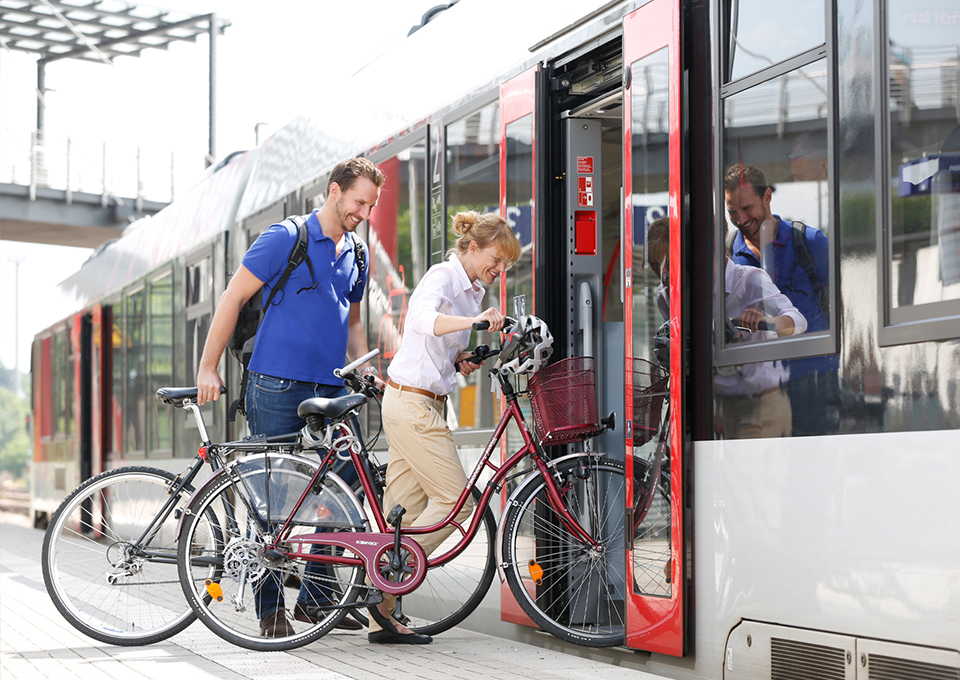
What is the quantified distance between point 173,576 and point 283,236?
1.53 meters

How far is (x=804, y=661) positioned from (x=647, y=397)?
1115 mm

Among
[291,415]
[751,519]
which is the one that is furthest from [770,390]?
[291,415]

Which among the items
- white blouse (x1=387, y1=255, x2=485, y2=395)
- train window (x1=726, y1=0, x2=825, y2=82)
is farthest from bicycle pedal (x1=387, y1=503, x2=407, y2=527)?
train window (x1=726, y1=0, x2=825, y2=82)

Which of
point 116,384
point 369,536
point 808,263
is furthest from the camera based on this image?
point 116,384

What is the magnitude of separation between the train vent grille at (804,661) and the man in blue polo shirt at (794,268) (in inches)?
24.3

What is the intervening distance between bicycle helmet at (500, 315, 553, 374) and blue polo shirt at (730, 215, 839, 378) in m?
0.95

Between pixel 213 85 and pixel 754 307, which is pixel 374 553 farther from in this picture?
pixel 213 85

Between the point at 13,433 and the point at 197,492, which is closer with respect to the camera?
the point at 197,492

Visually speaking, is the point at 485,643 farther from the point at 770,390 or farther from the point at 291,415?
the point at 770,390

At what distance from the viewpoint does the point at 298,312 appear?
18.3ft

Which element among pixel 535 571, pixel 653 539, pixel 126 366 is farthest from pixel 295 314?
pixel 126 366

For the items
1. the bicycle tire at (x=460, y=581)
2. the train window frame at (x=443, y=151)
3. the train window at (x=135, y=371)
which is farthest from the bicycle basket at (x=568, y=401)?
the train window at (x=135, y=371)

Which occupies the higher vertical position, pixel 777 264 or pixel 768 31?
pixel 768 31

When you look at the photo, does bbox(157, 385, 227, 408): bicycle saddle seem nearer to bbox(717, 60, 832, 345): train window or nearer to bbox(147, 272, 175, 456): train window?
bbox(717, 60, 832, 345): train window
